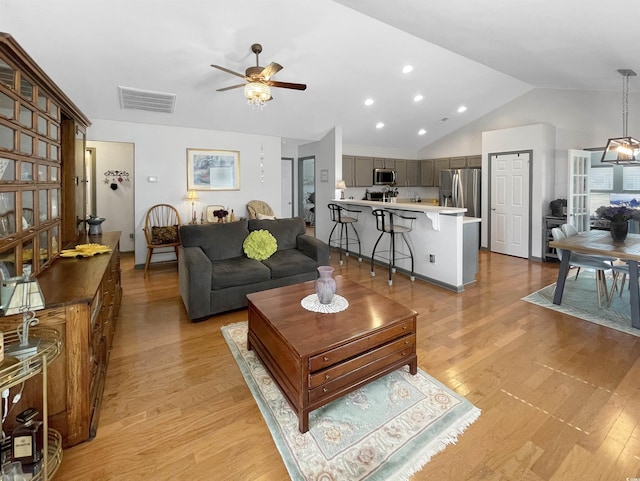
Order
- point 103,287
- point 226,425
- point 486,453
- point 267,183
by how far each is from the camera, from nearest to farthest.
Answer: point 486,453 < point 226,425 < point 103,287 < point 267,183

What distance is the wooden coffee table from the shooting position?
1.83m

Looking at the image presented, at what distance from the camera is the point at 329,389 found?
1902mm

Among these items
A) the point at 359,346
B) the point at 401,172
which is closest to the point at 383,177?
the point at 401,172

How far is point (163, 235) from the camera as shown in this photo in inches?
205

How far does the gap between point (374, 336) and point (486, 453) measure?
0.79 meters

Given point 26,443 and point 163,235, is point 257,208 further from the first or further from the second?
point 26,443

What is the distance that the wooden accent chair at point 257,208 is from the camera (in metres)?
6.19

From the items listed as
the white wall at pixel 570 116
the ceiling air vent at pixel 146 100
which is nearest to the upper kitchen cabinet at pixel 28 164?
the ceiling air vent at pixel 146 100

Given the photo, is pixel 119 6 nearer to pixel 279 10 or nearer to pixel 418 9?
pixel 279 10

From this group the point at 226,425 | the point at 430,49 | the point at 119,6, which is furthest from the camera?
the point at 430,49

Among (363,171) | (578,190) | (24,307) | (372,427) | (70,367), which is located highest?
(363,171)

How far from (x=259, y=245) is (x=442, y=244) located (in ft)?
7.83

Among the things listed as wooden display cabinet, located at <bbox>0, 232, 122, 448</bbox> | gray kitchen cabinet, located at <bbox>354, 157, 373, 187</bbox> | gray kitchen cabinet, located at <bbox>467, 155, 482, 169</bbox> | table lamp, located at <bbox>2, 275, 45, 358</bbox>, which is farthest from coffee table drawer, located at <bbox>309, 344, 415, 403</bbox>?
gray kitchen cabinet, located at <bbox>467, 155, 482, 169</bbox>

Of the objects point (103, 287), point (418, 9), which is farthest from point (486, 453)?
point (418, 9)
